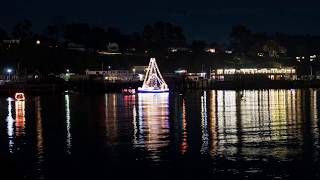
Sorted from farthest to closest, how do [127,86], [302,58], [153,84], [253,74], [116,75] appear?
[302,58] < [253,74] < [116,75] < [127,86] < [153,84]

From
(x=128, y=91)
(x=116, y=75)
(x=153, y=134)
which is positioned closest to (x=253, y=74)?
(x=116, y=75)

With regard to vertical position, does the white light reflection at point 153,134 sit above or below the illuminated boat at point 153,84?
below

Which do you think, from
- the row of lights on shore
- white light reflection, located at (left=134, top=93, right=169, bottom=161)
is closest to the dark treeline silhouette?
the row of lights on shore

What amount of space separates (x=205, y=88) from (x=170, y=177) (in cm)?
10213

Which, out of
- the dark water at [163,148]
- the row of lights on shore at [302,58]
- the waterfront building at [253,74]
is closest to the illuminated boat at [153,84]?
the waterfront building at [253,74]

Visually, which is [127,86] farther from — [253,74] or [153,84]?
[253,74]

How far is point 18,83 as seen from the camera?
317 ft

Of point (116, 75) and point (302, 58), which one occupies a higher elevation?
point (302, 58)

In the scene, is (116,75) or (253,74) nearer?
(116,75)

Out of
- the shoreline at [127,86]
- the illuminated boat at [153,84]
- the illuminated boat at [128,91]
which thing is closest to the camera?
the shoreline at [127,86]

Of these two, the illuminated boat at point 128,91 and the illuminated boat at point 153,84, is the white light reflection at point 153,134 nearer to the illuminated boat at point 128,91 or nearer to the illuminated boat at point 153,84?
the illuminated boat at point 153,84

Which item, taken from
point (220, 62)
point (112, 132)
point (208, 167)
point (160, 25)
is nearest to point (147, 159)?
point (208, 167)

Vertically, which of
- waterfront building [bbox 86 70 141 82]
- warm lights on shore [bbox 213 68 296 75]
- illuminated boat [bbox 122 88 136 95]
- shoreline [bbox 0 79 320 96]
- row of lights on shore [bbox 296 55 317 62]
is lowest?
illuminated boat [bbox 122 88 136 95]

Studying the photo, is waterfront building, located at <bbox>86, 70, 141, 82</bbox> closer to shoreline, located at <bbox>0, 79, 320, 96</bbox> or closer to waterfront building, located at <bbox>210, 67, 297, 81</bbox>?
shoreline, located at <bbox>0, 79, 320, 96</bbox>
